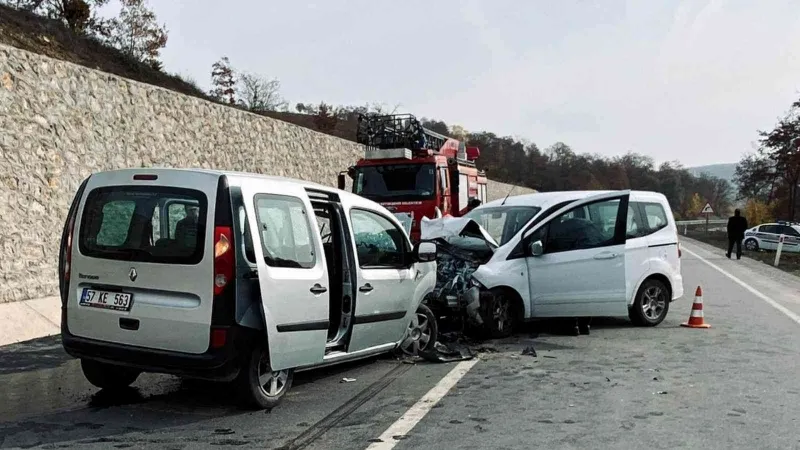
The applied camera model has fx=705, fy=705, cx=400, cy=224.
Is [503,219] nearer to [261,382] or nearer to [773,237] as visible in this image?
[261,382]

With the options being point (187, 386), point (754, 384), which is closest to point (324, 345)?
point (187, 386)

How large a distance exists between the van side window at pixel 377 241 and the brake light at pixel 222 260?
1.54 meters

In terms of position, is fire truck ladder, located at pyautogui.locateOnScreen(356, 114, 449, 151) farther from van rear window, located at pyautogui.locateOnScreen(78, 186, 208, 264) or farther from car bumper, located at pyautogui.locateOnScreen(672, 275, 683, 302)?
van rear window, located at pyautogui.locateOnScreen(78, 186, 208, 264)

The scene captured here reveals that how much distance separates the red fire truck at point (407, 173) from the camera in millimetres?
16016

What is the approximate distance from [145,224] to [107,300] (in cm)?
62

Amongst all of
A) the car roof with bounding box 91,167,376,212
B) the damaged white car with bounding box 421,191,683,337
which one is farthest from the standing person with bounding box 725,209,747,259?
the car roof with bounding box 91,167,376,212

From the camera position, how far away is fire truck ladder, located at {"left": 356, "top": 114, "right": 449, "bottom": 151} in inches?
675

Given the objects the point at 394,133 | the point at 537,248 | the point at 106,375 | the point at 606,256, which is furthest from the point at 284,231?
the point at 394,133

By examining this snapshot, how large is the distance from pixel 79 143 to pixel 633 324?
8.89 meters

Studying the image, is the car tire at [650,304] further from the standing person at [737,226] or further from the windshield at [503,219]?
the standing person at [737,226]

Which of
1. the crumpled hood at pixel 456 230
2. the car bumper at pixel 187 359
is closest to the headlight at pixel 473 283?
the crumpled hood at pixel 456 230

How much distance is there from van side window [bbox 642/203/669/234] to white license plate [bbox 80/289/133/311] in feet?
23.0

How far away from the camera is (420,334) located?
7.51m

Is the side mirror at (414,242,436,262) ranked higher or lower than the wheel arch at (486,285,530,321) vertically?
higher
